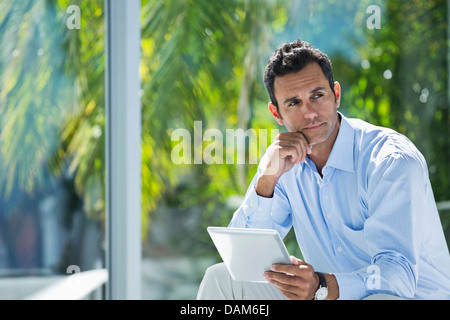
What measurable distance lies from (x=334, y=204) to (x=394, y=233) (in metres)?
0.35

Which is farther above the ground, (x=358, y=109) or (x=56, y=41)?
(x=56, y=41)

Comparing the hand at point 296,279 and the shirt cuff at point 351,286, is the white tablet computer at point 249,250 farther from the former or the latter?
the shirt cuff at point 351,286

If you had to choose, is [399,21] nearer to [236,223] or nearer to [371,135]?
[371,135]

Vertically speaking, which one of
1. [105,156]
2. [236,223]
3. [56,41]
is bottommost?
[236,223]

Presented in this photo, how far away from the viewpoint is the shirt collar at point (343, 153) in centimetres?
169

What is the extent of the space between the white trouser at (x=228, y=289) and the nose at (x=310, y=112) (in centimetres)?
57

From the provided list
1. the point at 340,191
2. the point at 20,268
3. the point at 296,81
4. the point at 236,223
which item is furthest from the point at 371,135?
the point at 20,268

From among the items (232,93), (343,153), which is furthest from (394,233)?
(232,93)

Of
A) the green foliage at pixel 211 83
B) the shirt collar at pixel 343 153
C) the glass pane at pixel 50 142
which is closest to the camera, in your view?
the shirt collar at pixel 343 153

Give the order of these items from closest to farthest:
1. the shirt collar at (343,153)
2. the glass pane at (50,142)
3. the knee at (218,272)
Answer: the knee at (218,272)
the shirt collar at (343,153)
the glass pane at (50,142)

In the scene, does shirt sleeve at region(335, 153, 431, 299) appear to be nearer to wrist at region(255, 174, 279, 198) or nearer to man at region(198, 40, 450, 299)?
man at region(198, 40, 450, 299)

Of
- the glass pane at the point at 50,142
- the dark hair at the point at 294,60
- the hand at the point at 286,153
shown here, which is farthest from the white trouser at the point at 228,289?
the glass pane at the point at 50,142

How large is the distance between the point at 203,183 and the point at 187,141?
0.21 metres
